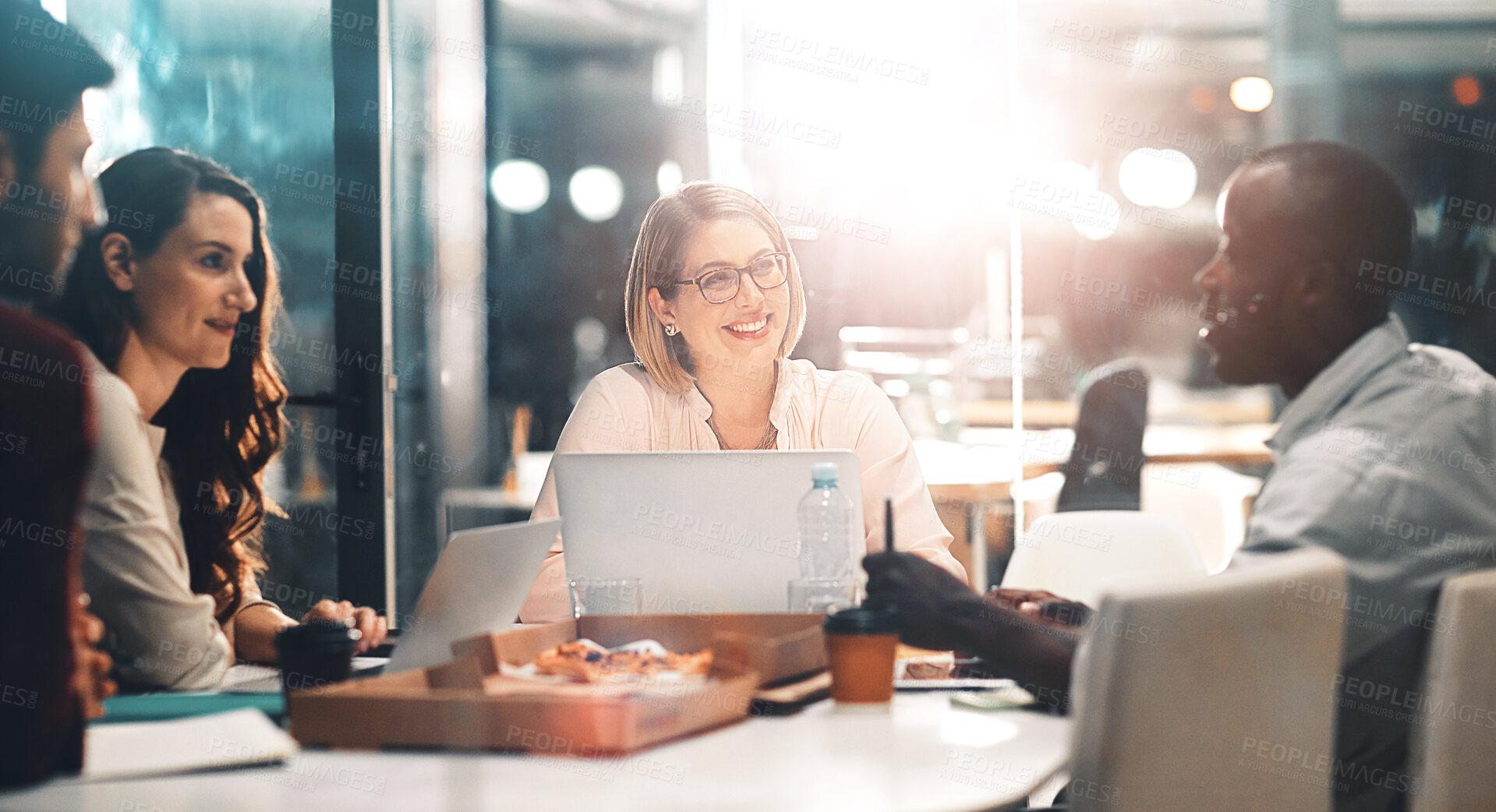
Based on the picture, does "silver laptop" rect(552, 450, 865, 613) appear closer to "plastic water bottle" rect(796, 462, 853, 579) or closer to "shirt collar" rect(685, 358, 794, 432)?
"plastic water bottle" rect(796, 462, 853, 579)

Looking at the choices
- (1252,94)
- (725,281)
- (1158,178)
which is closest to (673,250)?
(725,281)

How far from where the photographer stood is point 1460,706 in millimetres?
1375

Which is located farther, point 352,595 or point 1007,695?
point 352,595

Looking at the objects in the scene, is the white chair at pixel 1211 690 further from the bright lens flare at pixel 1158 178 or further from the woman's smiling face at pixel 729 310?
the bright lens flare at pixel 1158 178

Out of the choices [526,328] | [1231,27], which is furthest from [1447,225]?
[526,328]

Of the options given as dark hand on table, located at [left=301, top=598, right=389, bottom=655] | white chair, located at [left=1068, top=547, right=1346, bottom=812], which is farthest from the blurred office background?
white chair, located at [left=1068, top=547, right=1346, bottom=812]

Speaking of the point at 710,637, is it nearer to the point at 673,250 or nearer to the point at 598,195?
the point at 673,250

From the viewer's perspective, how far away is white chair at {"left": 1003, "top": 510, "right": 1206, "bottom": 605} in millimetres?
2334

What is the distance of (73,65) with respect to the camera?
3062mm

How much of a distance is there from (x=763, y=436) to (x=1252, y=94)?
8.48 ft

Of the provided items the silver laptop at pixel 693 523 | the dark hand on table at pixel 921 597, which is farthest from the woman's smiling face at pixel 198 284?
the dark hand on table at pixel 921 597

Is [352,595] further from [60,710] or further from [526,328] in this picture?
[60,710]

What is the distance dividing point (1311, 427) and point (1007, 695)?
2.10 feet

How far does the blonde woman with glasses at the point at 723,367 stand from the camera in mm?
2564
